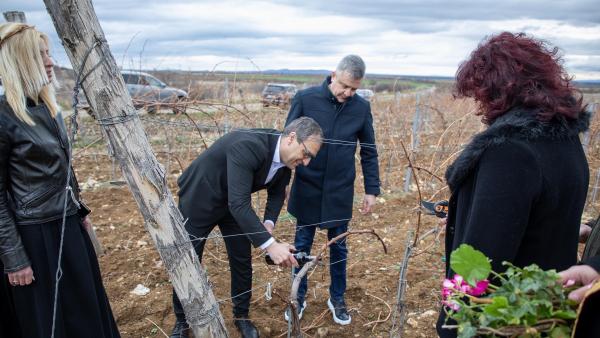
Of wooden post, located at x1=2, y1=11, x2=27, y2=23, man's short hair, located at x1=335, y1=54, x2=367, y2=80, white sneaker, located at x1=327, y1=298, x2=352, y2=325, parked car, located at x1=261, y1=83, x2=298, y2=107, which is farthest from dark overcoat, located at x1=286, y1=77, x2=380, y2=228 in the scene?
parked car, located at x1=261, y1=83, x2=298, y2=107

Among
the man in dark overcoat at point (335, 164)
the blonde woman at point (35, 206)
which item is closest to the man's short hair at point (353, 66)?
the man in dark overcoat at point (335, 164)

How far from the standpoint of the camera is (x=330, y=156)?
2.48m

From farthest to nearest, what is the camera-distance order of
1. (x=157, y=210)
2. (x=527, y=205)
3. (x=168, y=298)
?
(x=168, y=298), (x=157, y=210), (x=527, y=205)

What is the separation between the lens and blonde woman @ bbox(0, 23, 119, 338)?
1502 millimetres

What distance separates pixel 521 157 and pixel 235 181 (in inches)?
49.6

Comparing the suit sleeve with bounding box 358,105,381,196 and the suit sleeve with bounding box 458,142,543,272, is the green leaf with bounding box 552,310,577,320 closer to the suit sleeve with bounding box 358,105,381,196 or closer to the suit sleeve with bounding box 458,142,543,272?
the suit sleeve with bounding box 458,142,543,272

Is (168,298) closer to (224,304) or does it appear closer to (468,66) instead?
(224,304)

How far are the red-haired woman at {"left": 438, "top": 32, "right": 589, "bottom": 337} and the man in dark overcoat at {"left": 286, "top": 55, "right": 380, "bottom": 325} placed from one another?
121 cm

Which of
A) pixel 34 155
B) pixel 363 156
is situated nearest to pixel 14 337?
pixel 34 155

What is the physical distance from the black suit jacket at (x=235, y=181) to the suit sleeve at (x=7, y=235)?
2.64 feet

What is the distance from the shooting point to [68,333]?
1752mm

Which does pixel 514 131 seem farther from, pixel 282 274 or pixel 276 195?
pixel 282 274

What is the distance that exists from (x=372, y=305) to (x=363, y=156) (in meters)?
1.13

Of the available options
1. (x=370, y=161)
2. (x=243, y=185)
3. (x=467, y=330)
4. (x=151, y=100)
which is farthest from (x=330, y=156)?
(x=151, y=100)
